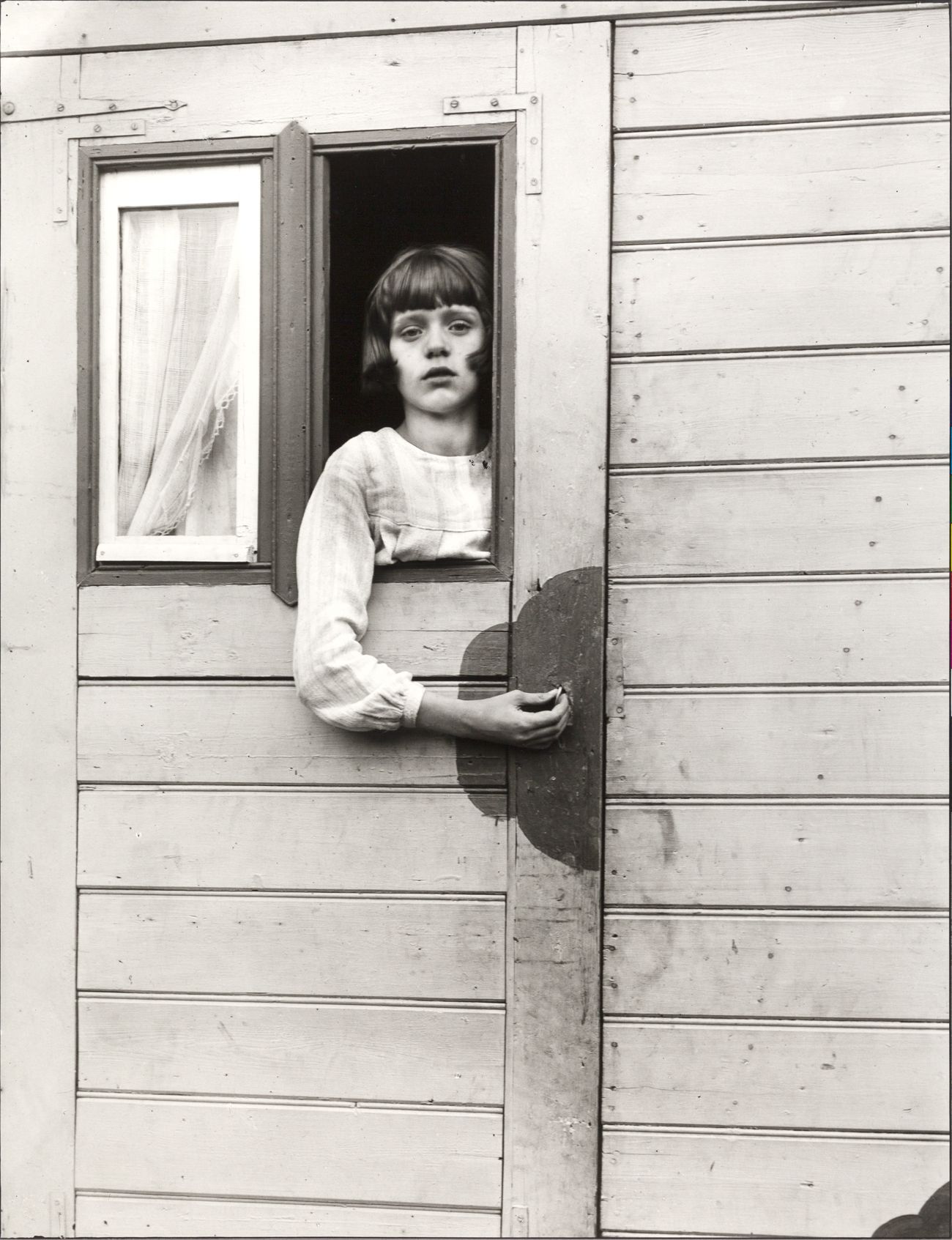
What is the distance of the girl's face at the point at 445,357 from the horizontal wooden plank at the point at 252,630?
0.43 metres

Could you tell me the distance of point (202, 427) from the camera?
2.33 metres

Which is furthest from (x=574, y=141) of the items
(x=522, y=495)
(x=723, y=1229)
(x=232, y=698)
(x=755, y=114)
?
(x=723, y=1229)

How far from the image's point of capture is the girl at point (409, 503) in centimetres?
220

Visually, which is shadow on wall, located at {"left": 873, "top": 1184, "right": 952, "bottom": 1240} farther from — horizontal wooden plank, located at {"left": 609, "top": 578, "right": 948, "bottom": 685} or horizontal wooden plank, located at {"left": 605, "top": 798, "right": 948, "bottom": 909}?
horizontal wooden plank, located at {"left": 609, "top": 578, "right": 948, "bottom": 685}

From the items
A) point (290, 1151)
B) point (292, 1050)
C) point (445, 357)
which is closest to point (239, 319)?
point (445, 357)

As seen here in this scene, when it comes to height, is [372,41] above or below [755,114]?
above

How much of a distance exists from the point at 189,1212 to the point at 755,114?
271 centimetres

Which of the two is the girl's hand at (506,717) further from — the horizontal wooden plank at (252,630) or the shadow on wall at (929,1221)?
the shadow on wall at (929,1221)

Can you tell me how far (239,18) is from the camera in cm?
229

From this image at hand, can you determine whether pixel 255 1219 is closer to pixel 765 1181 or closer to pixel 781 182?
pixel 765 1181

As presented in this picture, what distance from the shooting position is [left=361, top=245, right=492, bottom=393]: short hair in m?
2.33

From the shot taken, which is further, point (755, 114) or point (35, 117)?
point (35, 117)

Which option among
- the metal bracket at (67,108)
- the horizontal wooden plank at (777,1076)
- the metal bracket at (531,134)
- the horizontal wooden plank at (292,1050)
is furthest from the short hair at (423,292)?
the horizontal wooden plank at (777,1076)

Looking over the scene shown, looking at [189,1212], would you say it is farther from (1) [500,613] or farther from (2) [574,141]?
(2) [574,141]
